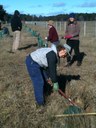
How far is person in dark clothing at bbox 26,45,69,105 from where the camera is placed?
800 cm

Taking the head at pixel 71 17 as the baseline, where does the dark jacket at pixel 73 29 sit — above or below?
below

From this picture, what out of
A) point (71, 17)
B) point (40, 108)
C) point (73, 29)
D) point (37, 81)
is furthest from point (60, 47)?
point (73, 29)

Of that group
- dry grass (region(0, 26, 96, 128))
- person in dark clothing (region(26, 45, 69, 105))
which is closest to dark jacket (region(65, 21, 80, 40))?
dry grass (region(0, 26, 96, 128))

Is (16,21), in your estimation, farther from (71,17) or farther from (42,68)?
(42,68)

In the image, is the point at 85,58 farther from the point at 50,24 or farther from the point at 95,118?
the point at 95,118

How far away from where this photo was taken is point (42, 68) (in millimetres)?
8711

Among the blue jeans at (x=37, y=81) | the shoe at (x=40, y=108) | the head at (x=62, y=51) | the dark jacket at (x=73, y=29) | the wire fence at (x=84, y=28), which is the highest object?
the head at (x=62, y=51)

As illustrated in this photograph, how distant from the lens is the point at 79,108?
801cm

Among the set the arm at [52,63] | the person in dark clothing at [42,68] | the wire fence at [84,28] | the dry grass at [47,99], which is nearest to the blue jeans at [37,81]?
the person in dark clothing at [42,68]

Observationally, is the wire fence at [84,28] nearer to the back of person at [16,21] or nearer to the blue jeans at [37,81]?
the back of person at [16,21]

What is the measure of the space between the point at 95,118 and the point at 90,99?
144 cm

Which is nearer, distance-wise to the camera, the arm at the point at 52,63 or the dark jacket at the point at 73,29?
the arm at the point at 52,63

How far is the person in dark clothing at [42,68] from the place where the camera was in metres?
8.00

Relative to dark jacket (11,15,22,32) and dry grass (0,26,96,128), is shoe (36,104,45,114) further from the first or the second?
dark jacket (11,15,22,32)
